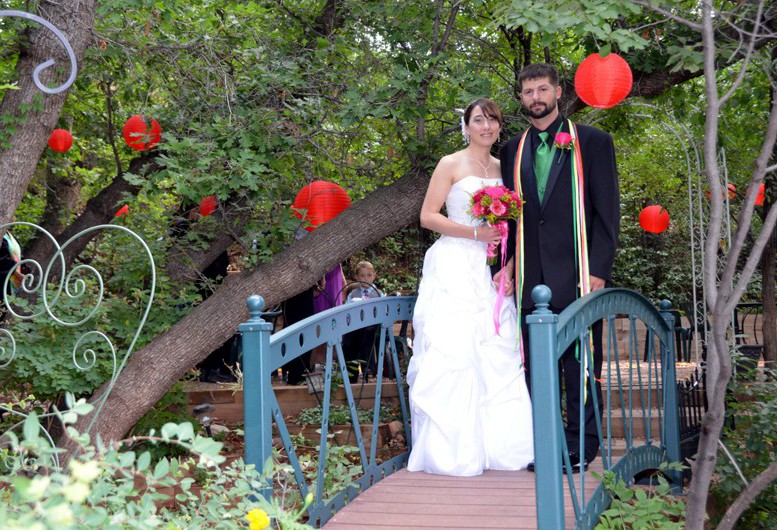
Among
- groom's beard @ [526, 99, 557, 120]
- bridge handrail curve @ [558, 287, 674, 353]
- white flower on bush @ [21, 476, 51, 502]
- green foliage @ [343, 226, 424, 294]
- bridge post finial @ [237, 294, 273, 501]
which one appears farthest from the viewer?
green foliage @ [343, 226, 424, 294]

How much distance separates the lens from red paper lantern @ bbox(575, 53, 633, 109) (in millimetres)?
5051

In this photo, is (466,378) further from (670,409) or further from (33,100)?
(33,100)

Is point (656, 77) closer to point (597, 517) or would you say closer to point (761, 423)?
point (761, 423)

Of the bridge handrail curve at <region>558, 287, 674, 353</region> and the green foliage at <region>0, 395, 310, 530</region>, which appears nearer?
the green foliage at <region>0, 395, 310, 530</region>

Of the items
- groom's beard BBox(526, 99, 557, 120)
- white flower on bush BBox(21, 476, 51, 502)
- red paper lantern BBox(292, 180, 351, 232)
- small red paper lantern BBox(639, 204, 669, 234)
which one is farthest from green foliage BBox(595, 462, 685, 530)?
small red paper lantern BBox(639, 204, 669, 234)

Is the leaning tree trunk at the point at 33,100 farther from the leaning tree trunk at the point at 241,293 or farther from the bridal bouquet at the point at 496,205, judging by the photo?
the bridal bouquet at the point at 496,205

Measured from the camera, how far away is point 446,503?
3869 mm

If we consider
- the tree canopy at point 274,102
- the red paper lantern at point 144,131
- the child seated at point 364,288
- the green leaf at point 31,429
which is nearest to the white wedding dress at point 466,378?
the tree canopy at point 274,102

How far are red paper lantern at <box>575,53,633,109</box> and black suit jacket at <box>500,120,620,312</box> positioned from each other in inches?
33.3

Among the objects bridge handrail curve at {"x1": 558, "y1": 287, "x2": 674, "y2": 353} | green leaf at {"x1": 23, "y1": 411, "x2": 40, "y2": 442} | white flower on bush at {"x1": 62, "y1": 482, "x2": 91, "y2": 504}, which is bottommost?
white flower on bush at {"x1": 62, "y1": 482, "x2": 91, "y2": 504}

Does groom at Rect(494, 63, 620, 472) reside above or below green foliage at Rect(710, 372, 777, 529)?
above

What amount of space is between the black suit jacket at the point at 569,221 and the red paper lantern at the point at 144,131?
9.32ft

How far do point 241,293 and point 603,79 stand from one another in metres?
2.70

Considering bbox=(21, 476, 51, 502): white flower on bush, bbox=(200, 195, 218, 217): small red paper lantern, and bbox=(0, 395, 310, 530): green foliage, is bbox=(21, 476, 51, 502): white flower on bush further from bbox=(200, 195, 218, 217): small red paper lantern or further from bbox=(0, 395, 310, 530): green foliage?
bbox=(200, 195, 218, 217): small red paper lantern
